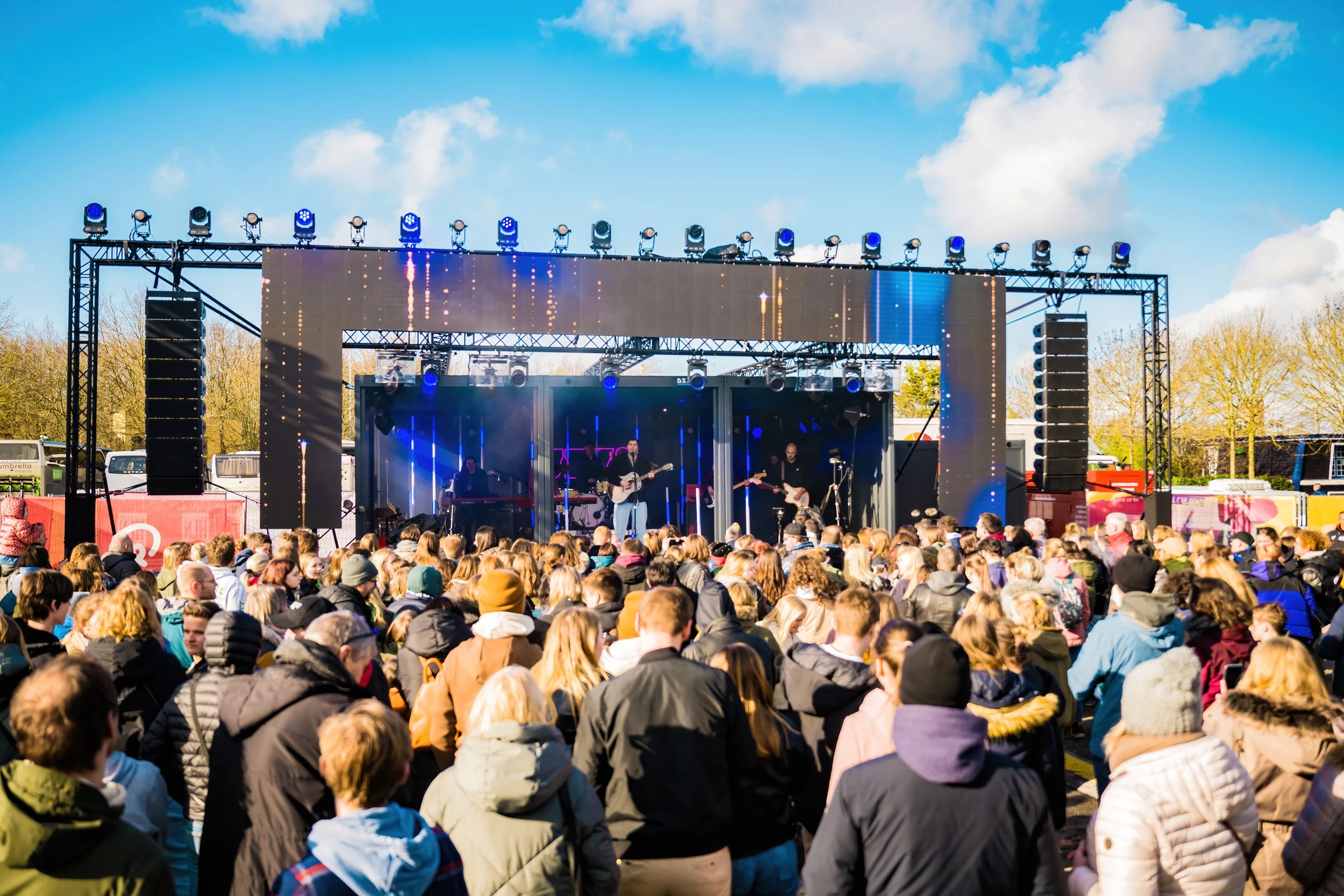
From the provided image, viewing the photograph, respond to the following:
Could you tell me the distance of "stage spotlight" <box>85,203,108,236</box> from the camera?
34.2ft

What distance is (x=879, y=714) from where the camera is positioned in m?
2.56

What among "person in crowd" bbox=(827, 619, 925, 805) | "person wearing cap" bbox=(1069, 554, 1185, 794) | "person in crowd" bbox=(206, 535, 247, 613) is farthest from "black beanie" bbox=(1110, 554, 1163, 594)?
"person in crowd" bbox=(206, 535, 247, 613)

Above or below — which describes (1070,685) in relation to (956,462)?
below

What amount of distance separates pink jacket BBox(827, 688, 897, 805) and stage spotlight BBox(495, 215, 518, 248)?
9925 millimetres

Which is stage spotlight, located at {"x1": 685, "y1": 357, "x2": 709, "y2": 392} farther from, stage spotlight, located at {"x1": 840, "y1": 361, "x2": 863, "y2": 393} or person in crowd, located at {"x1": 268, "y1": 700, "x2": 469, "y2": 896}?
person in crowd, located at {"x1": 268, "y1": 700, "x2": 469, "y2": 896}

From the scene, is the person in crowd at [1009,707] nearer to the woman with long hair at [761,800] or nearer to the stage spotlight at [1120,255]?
the woman with long hair at [761,800]

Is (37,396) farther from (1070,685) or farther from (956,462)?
(1070,685)

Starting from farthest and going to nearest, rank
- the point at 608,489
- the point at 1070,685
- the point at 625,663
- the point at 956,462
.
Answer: the point at 608,489 < the point at 956,462 < the point at 1070,685 < the point at 625,663

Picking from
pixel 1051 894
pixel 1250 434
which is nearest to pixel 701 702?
pixel 1051 894

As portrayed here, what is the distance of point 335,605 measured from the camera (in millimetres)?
4055

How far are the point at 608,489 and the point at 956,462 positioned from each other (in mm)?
5421

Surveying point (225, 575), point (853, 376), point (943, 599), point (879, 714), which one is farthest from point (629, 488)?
point (879, 714)

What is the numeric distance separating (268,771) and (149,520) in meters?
11.6

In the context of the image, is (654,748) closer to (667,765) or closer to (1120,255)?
(667,765)
